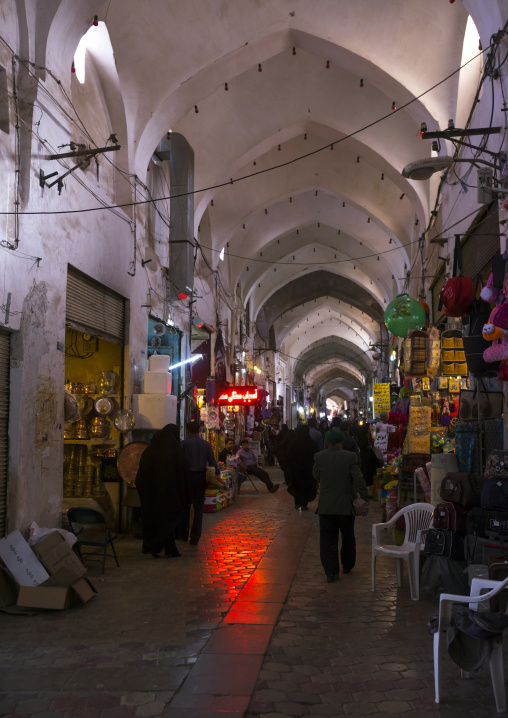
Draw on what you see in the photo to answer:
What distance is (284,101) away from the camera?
Answer: 11.9 meters

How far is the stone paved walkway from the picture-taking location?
2.99m

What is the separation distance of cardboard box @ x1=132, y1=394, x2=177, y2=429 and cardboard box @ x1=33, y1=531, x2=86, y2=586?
3.35 metres

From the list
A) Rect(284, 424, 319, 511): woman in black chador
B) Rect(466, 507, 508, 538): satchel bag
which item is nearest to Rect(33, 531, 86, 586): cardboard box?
Rect(466, 507, 508, 538): satchel bag

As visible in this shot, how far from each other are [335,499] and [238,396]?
9564 millimetres

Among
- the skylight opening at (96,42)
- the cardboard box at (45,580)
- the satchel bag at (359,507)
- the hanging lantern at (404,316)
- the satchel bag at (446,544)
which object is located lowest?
the cardboard box at (45,580)

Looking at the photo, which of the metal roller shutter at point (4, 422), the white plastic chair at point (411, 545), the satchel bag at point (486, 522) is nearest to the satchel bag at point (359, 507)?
the white plastic chair at point (411, 545)

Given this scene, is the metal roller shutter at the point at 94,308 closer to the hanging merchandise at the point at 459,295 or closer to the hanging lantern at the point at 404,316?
the hanging lantern at the point at 404,316

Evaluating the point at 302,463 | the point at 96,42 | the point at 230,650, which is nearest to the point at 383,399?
the point at 302,463

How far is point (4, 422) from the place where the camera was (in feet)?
18.0

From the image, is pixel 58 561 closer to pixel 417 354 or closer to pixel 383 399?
pixel 417 354

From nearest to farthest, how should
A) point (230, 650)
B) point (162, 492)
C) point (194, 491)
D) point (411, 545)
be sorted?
point (230, 650)
point (411, 545)
point (162, 492)
point (194, 491)

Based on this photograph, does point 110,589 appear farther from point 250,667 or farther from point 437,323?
point 437,323

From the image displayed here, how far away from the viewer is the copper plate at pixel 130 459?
7.71m

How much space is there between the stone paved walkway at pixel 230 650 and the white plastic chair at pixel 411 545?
16cm
